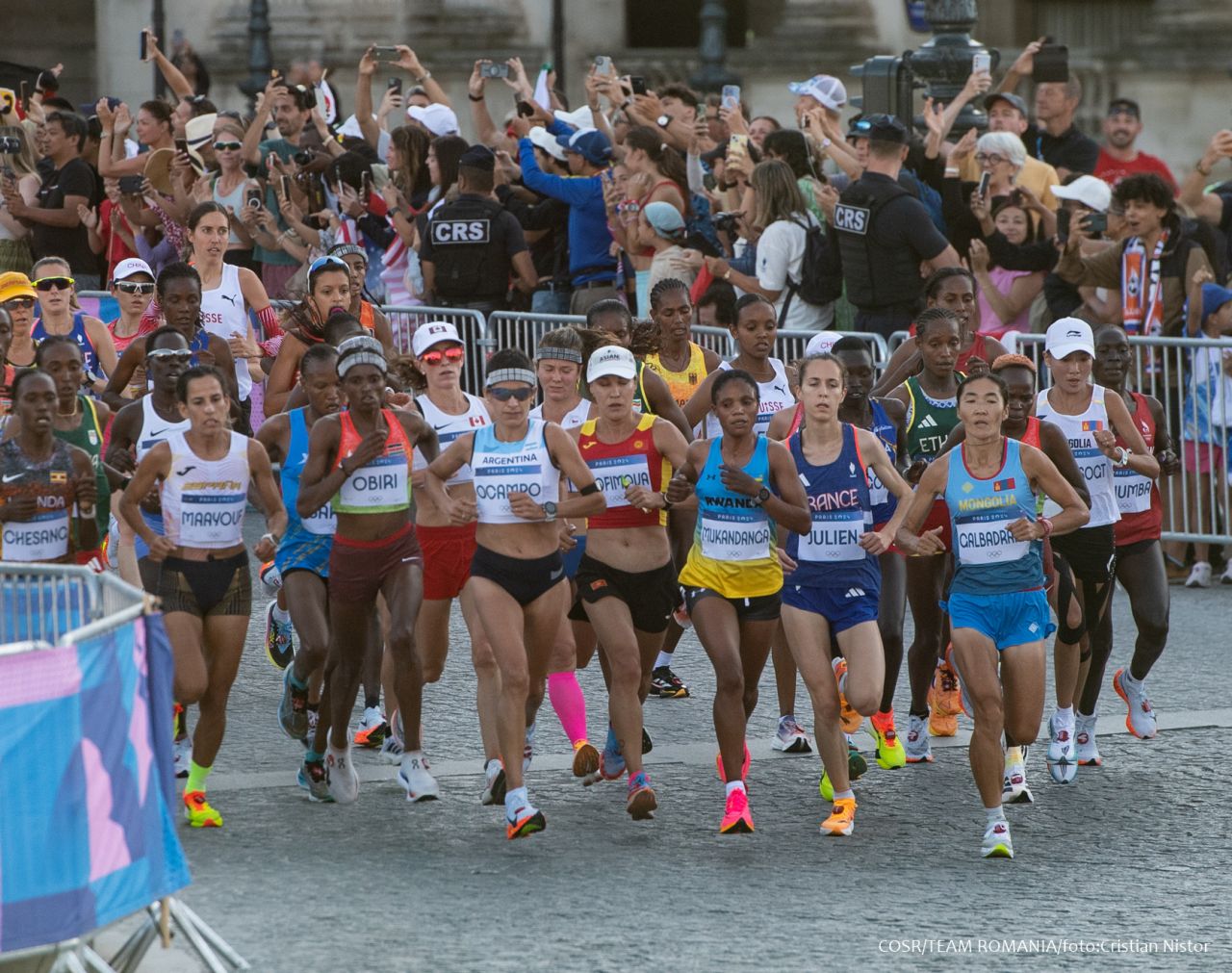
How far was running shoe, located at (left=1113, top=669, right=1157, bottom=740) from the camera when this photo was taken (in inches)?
407

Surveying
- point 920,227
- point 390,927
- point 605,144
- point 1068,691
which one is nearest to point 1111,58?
point 605,144

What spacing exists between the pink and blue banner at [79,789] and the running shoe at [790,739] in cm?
400

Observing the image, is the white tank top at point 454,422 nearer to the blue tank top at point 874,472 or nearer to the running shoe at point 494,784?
the running shoe at point 494,784

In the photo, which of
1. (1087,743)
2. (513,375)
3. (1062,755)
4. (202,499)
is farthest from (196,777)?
(1087,743)

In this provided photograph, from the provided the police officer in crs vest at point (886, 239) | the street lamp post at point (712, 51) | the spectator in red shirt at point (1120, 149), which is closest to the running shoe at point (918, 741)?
the police officer in crs vest at point (886, 239)

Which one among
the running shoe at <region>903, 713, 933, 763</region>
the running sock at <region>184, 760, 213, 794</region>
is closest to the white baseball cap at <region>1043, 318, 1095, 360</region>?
the running shoe at <region>903, 713, 933, 763</region>

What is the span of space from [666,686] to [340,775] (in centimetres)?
247

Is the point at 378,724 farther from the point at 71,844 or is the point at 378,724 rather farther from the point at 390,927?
the point at 71,844

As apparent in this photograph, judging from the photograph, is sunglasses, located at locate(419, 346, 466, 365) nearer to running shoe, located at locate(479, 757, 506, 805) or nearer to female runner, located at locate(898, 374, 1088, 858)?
running shoe, located at locate(479, 757, 506, 805)

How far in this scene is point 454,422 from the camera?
33.3 feet

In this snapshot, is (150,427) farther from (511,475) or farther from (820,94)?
(820,94)

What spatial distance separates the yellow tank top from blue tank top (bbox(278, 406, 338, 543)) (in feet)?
6.78

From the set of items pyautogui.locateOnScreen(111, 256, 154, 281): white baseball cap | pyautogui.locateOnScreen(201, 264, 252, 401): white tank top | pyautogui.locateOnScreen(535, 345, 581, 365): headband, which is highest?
pyautogui.locateOnScreen(111, 256, 154, 281): white baseball cap

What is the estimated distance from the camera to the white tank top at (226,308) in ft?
41.4
